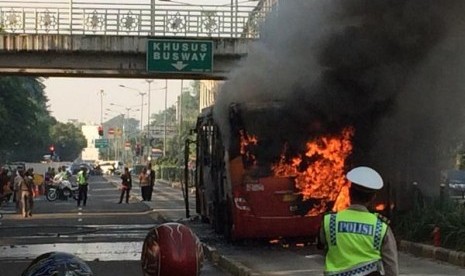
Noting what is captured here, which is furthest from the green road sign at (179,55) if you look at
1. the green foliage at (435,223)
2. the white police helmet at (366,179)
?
the white police helmet at (366,179)

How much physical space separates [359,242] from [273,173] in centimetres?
1161

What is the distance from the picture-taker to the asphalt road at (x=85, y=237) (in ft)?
49.3

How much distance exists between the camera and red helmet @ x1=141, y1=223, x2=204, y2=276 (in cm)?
326

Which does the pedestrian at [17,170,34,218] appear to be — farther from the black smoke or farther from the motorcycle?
the motorcycle

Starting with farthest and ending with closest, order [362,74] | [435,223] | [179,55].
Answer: [179,55], [362,74], [435,223]

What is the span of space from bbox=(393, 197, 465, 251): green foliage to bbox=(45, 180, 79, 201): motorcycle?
1067 inches

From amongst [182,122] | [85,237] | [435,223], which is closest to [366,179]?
[435,223]

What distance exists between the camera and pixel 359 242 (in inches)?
192

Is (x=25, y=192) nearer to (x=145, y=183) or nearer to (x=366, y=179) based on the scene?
(x=145, y=183)

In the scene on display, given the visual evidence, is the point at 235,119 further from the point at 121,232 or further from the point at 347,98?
the point at 121,232

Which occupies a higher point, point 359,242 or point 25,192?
point 359,242

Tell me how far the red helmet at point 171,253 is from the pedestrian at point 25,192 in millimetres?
24861

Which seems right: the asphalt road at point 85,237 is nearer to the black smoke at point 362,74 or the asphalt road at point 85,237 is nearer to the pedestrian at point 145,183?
the black smoke at point 362,74

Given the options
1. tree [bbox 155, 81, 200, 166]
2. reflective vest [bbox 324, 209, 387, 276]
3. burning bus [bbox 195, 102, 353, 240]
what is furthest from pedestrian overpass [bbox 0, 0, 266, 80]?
tree [bbox 155, 81, 200, 166]
